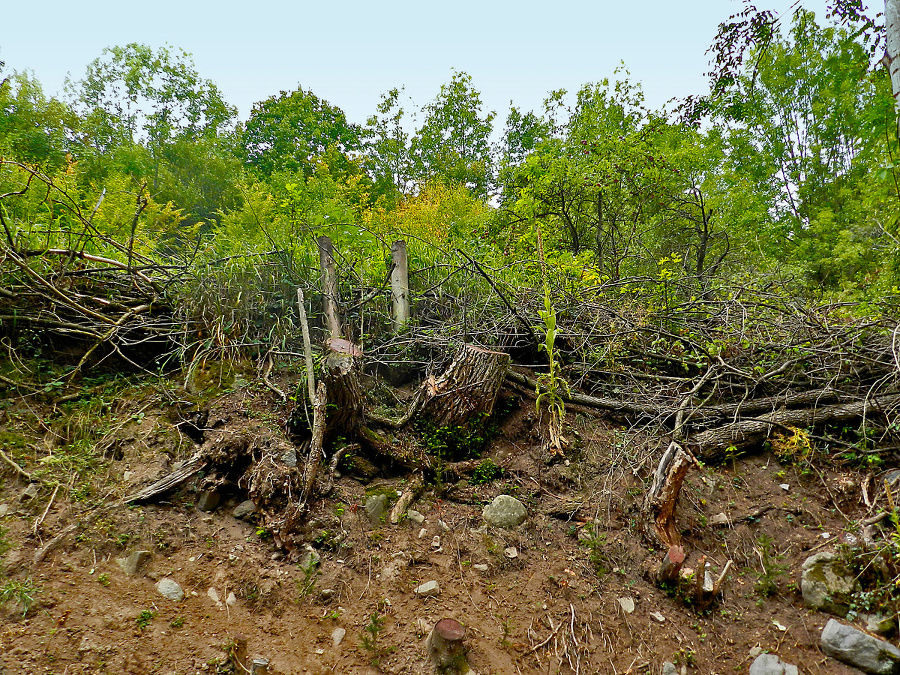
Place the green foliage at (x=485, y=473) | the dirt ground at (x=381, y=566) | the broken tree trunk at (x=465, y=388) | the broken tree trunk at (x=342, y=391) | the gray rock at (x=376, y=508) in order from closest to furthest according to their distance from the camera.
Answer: the dirt ground at (x=381, y=566) < the gray rock at (x=376, y=508) < the broken tree trunk at (x=342, y=391) < the green foliage at (x=485, y=473) < the broken tree trunk at (x=465, y=388)

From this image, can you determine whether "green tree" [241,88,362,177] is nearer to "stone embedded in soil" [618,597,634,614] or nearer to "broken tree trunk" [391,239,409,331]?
"broken tree trunk" [391,239,409,331]

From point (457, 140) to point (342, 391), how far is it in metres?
21.0

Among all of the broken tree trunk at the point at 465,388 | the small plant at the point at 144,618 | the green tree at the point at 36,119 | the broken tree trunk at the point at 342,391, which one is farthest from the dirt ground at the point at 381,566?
Result: the green tree at the point at 36,119

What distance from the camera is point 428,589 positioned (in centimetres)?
231

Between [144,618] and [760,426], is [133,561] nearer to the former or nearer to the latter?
[144,618]

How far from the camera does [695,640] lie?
2.16 meters

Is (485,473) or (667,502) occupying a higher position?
(667,502)

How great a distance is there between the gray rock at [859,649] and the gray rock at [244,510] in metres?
3.13

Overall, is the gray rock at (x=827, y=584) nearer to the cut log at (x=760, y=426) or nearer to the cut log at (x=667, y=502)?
the cut log at (x=667, y=502)

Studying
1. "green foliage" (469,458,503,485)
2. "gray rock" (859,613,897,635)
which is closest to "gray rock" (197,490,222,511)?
"green foliage" (469,458,503,485)

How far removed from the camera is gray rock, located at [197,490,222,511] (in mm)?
2559

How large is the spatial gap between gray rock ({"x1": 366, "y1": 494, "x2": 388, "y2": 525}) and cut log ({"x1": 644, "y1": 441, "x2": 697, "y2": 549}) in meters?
1.68

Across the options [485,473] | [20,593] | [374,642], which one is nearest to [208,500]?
[20,593]

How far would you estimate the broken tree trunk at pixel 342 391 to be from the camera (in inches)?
113
